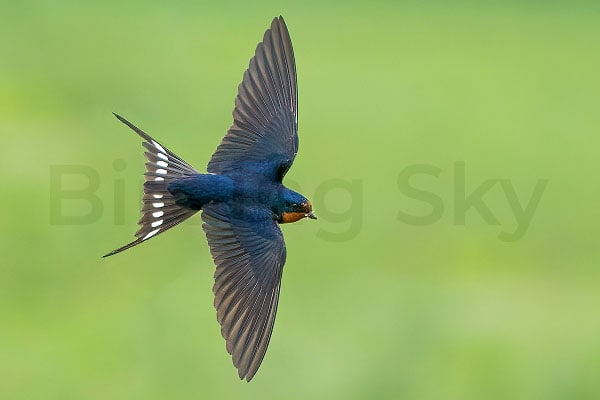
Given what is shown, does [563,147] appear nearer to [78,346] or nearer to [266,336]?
[78,346]

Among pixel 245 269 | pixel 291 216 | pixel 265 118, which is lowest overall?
pixel 245 269

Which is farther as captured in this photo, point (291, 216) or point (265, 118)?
point (265, 118)

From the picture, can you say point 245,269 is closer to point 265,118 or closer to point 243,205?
point 243,205

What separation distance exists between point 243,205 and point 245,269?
5.0 inches

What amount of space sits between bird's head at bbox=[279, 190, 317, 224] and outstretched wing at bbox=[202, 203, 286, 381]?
0.03 meters

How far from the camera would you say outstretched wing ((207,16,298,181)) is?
2.68m

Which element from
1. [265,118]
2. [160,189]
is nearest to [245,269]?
[160,189]

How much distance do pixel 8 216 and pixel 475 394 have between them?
1819mm

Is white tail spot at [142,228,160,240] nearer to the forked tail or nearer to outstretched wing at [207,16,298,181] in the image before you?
the forked tail

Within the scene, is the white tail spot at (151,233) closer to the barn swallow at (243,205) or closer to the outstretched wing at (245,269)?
the barn swallow at (243,205)

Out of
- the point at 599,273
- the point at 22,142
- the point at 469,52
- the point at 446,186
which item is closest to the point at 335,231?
the point at 446,186

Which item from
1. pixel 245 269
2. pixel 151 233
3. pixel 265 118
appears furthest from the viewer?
pixel 265 118

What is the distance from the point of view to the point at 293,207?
259 centimetres

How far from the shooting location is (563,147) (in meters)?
5.88
